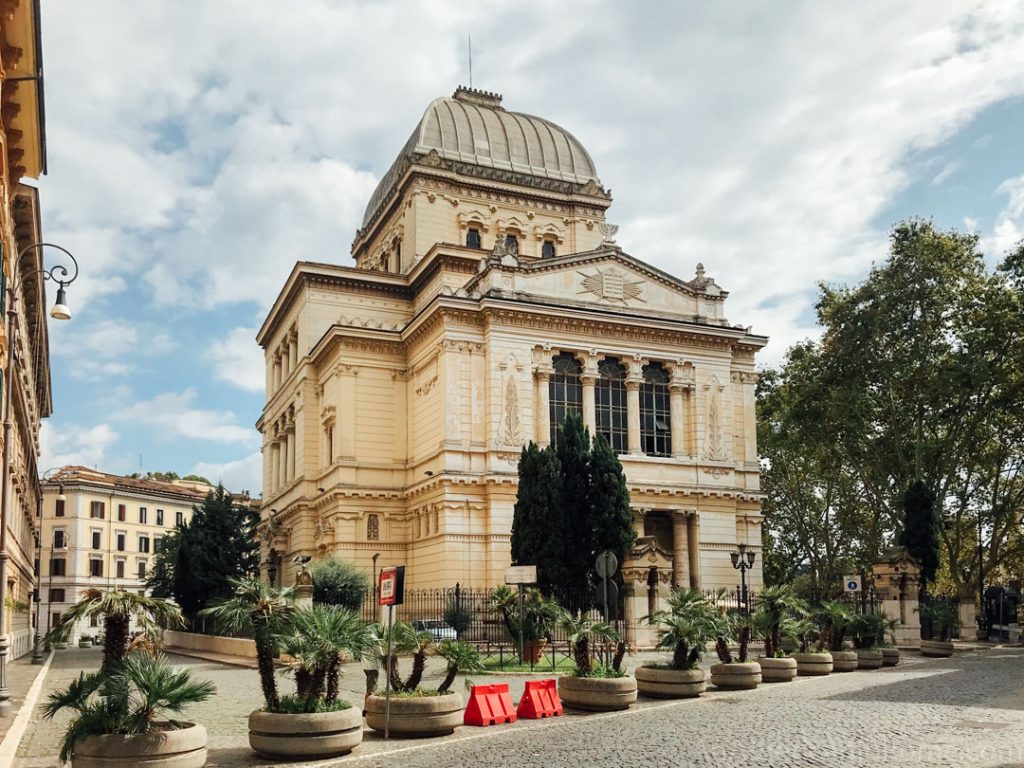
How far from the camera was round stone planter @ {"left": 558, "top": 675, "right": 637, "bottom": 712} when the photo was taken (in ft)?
58.0

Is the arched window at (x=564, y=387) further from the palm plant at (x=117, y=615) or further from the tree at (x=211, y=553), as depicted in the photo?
the palm plant at (x=117, y=615)

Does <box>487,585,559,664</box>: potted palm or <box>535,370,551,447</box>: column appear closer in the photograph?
<box>487,585,559,664</box>: potted palm

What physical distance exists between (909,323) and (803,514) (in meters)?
19.2

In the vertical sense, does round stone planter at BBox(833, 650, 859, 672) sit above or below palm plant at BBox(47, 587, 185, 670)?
below

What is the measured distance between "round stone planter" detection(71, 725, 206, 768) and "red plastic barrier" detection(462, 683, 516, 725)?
5.42m

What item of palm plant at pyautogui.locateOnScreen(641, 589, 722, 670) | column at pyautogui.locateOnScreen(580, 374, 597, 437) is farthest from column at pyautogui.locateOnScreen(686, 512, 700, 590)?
palm plant at pyautogui.locateOnScreen(641, 589, 722, 670)

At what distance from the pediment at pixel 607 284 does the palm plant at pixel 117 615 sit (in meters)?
30.9

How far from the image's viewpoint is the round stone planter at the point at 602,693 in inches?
696

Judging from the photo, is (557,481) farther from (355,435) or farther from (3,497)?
(3,497)

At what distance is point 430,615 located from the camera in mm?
39906

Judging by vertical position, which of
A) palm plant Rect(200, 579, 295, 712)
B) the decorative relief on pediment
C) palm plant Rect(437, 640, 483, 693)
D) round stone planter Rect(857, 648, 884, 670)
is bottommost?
round stone planter Rect(857, 648, 884, 670)

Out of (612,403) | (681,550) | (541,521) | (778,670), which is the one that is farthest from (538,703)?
(612,403)

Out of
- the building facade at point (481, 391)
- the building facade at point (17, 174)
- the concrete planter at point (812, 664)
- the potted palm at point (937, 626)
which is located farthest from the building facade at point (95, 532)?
the concrete planter at point (812, 664)

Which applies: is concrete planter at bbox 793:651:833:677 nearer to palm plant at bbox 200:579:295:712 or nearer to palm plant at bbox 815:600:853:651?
palm plant at bbox 815:600:853:651
